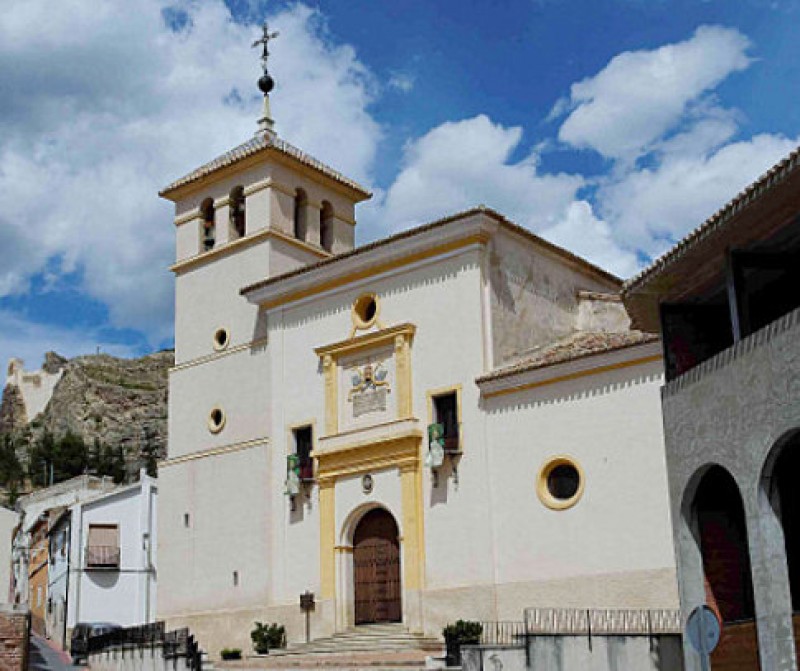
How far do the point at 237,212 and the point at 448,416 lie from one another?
9533 millimetres

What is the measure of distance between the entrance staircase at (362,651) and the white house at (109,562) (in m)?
21.0

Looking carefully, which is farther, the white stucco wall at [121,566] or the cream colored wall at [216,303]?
the white stucco wall at [121,566]

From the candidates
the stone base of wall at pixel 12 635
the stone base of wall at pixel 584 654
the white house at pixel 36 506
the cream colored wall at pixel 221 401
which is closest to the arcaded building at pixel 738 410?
the stone base of wall at pixel 584 654

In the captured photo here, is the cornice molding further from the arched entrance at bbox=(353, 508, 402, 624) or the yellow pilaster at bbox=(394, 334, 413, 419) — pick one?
the yellow pilaster at bbox=(394, 334, 413, 419)

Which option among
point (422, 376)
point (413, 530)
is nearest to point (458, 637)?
point (413, 530)

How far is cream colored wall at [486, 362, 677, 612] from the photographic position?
21578 mm

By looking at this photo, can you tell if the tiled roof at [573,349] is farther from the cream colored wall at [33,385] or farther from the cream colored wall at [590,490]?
the cream colored wall at [33,385]

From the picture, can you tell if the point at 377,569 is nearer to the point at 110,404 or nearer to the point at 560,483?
the point at 560,483

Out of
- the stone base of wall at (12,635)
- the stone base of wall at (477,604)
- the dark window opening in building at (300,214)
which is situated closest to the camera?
the stone base of wall at (477,604)

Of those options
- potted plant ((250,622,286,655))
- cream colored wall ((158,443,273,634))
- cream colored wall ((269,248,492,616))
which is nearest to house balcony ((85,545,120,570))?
cream colored wall ((158,443,273,634))

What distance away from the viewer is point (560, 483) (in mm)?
23172

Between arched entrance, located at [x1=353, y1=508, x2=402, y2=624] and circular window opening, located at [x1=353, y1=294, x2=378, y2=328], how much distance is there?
13.7ft

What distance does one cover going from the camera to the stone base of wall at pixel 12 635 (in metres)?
21.6

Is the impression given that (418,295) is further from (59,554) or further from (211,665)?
(59,554)
